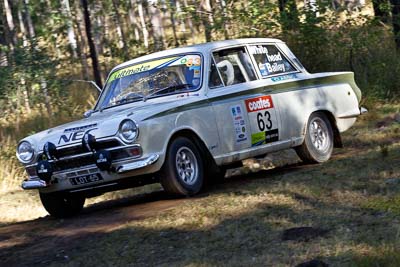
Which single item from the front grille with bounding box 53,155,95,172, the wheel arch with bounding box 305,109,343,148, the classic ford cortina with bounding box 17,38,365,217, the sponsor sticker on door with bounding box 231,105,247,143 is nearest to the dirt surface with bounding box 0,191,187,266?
the classic ford cortina with bounding box 17,38,365,217

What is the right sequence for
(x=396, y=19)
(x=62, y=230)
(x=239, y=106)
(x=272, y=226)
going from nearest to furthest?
(x=272, y=226) < (x=62, y=230) < (x=239, y=106) < (x=396, y=19)

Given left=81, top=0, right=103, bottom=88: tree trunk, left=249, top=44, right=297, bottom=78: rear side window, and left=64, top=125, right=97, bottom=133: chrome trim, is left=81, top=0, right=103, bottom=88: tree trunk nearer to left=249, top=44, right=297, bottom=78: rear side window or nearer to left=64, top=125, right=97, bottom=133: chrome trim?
left=249, top=44, right=297, bottom=78: rear side window

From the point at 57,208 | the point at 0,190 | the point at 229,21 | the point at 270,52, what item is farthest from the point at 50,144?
the point at 229,21

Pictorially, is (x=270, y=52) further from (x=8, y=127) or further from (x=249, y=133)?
(x=8, y=127)

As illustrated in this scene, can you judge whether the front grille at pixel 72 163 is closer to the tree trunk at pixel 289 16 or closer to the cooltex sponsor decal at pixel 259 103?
the cooltex sponsor decal at pixel 259 103

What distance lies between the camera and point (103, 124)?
825 centimetres

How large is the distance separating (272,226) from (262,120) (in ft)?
9.19

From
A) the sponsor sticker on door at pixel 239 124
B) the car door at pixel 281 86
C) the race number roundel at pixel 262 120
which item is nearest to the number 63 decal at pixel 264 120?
the race number roundel at pixel 262 120

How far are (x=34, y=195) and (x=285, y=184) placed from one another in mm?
4444

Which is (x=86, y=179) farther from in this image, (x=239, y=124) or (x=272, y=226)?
(x=272, y=226)

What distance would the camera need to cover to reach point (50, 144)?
8.43 m

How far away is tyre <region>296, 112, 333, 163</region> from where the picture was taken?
10273 millimetres

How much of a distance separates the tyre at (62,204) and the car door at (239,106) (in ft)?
5.51

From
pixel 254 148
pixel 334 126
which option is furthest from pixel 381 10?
pixel 254 148
